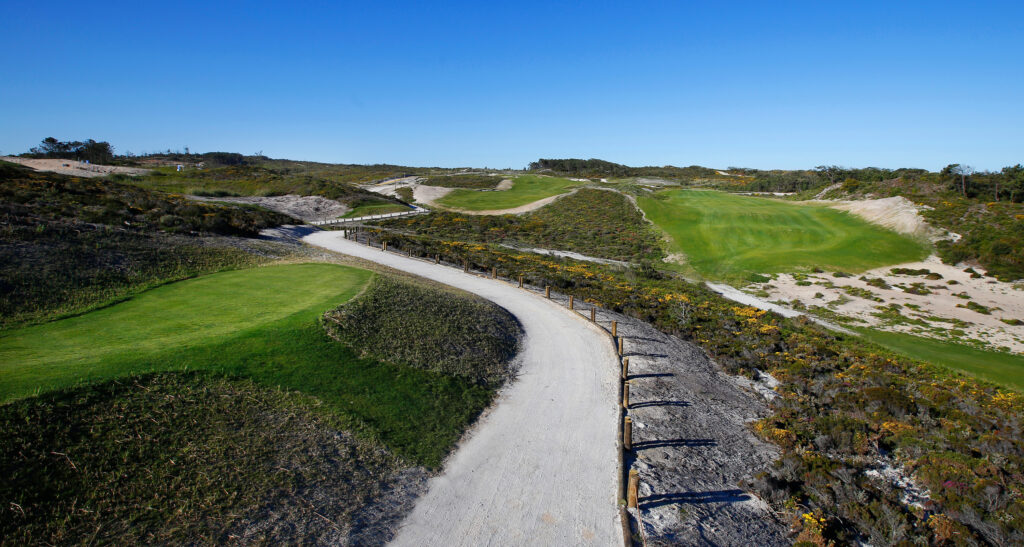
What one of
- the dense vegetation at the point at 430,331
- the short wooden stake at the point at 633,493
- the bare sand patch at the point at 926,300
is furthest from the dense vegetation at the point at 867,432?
the dense vegetation at the point at 430,331

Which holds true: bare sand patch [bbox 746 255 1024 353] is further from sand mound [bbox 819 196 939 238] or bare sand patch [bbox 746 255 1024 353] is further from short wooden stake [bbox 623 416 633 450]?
short wooden stake [bbox 623 416 633 450]

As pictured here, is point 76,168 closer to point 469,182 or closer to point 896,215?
point 469,182

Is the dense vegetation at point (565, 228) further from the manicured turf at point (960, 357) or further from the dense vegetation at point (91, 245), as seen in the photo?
the manicured turf at point (960, 357)

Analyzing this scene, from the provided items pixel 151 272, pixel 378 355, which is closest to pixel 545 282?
pixel 378 355

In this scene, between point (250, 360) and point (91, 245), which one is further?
point (91, 245)

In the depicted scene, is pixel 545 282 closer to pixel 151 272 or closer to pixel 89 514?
pixel 151 272

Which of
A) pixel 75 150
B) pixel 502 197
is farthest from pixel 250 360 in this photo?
pixel 75 150
